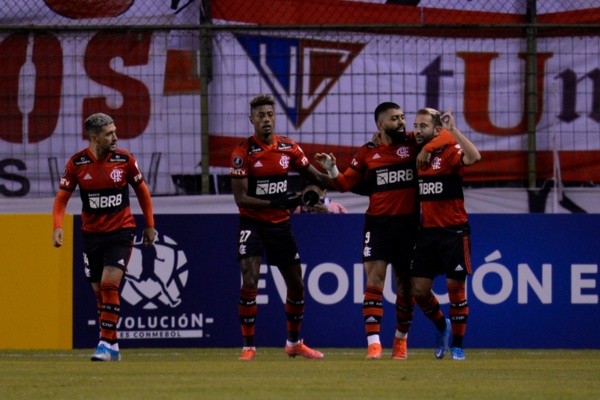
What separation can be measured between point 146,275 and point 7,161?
2.77 m

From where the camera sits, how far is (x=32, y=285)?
46.3 ft

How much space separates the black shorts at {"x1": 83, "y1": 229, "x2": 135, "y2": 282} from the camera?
11828mm

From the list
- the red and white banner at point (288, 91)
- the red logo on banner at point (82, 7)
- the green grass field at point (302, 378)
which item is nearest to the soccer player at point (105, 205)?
the green grass field at point (302, 378)

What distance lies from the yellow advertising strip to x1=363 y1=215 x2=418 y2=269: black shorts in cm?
388

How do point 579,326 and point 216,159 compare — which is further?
point 216,159

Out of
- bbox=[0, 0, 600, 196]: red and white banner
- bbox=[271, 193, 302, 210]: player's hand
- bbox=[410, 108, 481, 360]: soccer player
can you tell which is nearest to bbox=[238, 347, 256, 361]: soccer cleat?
bbox=[271, 193, 302, 210]: player's hand

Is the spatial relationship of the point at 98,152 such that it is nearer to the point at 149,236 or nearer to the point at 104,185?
the point at 104,185

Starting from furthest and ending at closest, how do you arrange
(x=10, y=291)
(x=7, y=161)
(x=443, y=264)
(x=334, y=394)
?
1. (x=7, y=161)
2. (x=10, y=291)
3. (x=443, y=264)
4. (x=334, y=394)

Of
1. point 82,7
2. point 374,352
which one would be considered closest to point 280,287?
point 374,352

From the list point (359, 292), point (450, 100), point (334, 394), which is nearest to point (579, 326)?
point (359, 292)

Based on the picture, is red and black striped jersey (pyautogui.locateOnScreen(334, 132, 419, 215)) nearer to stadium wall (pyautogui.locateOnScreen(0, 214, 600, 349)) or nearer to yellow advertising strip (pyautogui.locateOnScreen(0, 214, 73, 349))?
stadium wall (pyautogui.locateOnScreen(0, 214, 600, 349))

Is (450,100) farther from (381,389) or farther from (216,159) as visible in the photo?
(381,389)

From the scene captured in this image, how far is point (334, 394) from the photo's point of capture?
7.79 m

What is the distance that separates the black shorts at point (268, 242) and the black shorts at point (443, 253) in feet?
3.72
